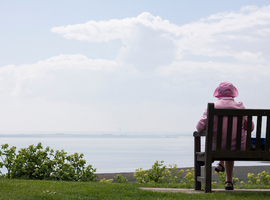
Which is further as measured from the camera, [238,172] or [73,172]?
[238,172]

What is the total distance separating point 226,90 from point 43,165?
3.65 metres

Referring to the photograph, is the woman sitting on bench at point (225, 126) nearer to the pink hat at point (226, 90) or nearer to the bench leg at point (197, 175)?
the pink hat at point (226, 90)

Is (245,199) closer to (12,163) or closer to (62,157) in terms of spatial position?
(62,157)

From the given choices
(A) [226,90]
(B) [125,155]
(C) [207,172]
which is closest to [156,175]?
(C) [207,172]

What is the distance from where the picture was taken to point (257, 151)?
4.21 meters

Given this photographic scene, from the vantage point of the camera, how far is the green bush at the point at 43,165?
6141mm

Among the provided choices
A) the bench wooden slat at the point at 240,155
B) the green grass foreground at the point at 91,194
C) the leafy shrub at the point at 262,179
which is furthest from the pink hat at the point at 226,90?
the leafy shrub at the point at 262,179

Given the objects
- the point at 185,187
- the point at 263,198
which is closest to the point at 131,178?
the point at 185,187

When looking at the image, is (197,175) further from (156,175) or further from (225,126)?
(156,175)

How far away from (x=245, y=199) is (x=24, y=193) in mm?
2577

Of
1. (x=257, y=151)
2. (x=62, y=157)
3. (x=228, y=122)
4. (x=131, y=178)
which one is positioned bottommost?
(x=131, y=178)

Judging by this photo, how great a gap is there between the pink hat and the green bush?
3.04 metres

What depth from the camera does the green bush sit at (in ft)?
20.1

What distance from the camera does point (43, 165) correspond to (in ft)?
20.1
